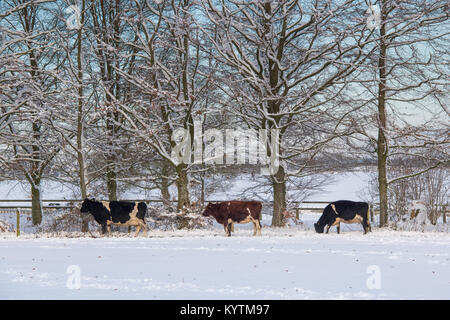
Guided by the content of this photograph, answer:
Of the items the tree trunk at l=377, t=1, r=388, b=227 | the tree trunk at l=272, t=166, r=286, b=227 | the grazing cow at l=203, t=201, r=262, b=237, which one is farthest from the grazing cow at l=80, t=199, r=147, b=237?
the tree trunk at l=377, t=1, r=388, b=227

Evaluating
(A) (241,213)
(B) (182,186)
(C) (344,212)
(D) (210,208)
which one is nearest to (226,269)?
(A) (241,213)

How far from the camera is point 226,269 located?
11.2m

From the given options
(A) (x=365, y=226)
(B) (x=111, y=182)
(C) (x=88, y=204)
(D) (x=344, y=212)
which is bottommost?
(A) (x=365, y=226)

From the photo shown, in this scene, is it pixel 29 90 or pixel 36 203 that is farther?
pixel 36 203

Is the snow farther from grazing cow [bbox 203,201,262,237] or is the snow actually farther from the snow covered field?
grazing cow [bbox 203,201,262,237]

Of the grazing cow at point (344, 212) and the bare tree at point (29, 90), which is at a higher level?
the bare tree at point (29, 90)

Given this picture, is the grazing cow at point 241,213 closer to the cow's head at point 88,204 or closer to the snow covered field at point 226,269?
the snow covered field at point 226,269

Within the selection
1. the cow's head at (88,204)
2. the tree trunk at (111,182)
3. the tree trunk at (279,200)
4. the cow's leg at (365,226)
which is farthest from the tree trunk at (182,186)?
the cow's leg at (365,226)

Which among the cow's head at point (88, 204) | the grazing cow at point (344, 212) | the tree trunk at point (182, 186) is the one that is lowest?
Result: the grazing cow at point (344, 212)

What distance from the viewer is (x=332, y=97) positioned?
2175cm

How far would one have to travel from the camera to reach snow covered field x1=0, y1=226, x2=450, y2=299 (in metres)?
8.96

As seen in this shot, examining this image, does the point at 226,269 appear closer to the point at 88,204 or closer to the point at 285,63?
the point at 88,204

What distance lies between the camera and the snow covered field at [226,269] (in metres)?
8.96
